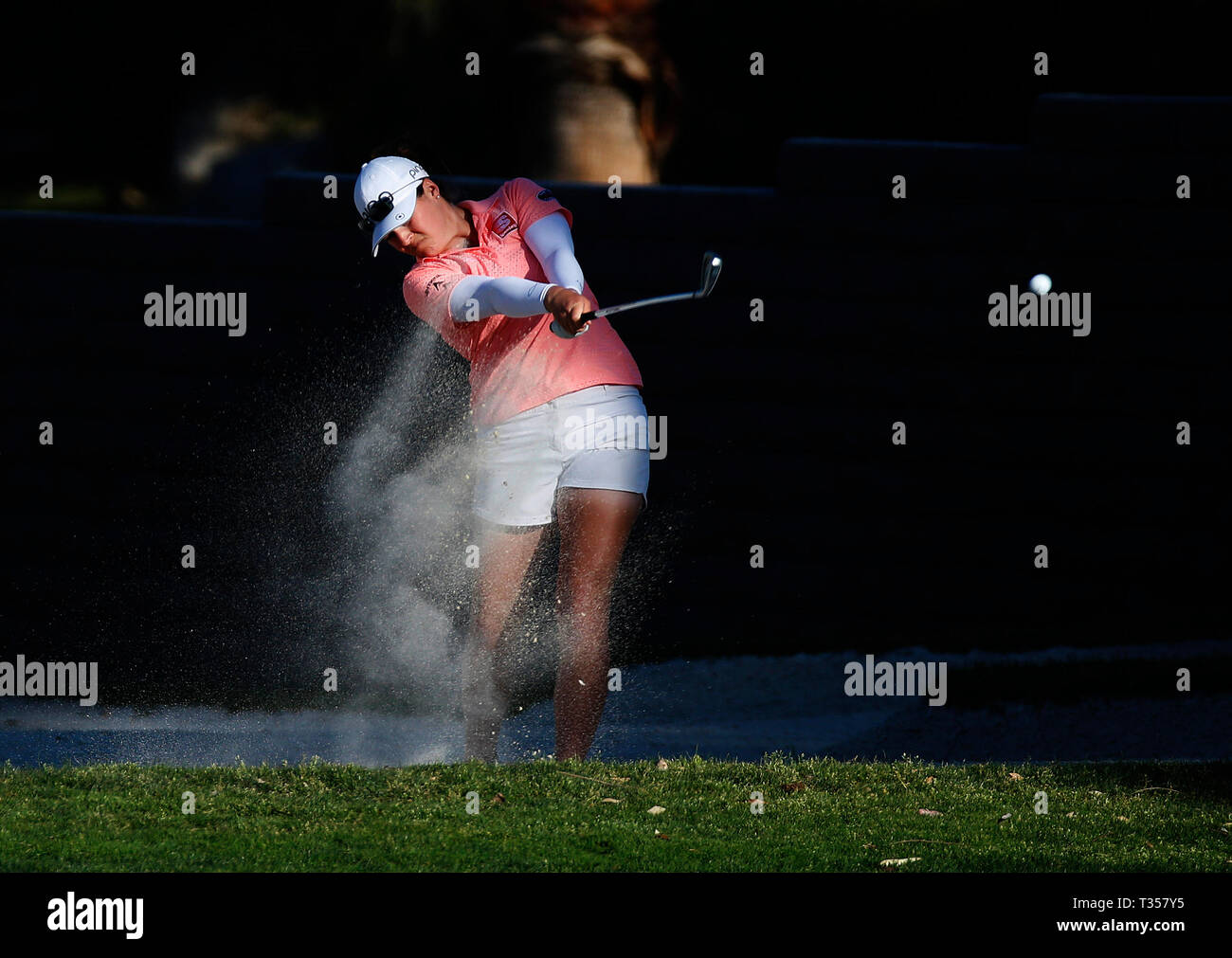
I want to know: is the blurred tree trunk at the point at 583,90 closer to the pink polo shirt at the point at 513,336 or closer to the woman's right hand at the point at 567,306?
the pink polo shirt at the point at 513,336

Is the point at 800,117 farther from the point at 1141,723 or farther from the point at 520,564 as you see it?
the point at 520,564

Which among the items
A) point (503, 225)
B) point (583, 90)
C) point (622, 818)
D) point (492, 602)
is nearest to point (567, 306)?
point (503, 225)

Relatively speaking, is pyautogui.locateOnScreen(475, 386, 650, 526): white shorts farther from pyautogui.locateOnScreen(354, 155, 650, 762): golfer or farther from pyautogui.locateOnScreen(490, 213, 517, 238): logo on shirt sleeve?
pyautogui.locateOnScreen(490, 213, 517, 238): logo on shirt sleeve

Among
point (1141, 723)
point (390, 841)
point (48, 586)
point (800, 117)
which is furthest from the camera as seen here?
point (800, 117)

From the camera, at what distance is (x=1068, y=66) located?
10.5 metres

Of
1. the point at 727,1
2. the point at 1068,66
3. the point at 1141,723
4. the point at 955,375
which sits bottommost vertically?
the point at 1141,723

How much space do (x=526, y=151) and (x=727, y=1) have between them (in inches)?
104

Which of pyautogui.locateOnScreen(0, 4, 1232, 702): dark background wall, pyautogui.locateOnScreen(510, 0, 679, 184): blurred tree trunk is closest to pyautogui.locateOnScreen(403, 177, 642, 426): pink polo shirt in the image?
pyautogui.locateOnScreen(0, 4, 1232, 702): dark background wall

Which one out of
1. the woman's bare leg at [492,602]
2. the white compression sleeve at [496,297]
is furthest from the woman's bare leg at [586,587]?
the white compression sleeve at [496,297]

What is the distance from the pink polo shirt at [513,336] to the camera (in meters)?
5.14

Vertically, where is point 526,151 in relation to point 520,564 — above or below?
above

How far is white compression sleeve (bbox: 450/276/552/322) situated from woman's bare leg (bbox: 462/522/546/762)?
699mm
